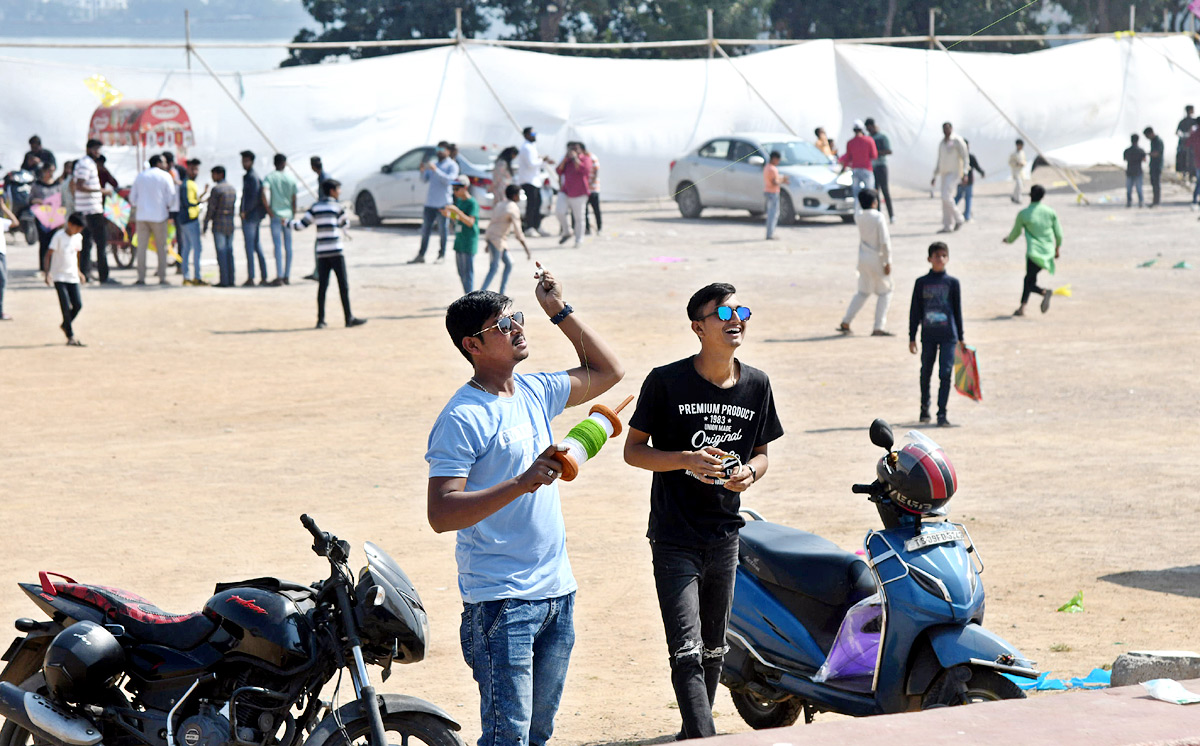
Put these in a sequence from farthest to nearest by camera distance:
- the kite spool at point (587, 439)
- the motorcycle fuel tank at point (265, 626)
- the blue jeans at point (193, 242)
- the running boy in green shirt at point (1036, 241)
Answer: the blue jeans at point (193, 242) < the running boy in green shirt at point (1036, 241) < the motorcycle fuel tank at point (265, 626) < the kite spool at point (587, 439)

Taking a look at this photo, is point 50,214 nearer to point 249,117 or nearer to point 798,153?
point 249,117

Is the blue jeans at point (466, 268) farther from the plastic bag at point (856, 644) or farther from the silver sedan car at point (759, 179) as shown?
the plastic bag at point (856, 644)

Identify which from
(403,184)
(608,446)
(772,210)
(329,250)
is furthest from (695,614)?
(403,184)

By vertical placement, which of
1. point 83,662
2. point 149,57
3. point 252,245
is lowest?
point 83,662

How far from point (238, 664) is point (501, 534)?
96 centimetres

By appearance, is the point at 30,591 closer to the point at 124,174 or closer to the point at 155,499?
the point at 155,499

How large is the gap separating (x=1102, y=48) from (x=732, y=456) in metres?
30.6

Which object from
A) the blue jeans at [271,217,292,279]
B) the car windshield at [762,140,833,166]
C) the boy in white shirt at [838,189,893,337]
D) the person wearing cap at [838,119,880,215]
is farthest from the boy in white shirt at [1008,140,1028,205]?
the blue jeans at [271,217,292,279]

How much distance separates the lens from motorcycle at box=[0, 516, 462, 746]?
4188 mm

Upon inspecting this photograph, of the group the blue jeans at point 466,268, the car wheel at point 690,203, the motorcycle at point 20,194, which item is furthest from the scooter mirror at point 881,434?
the car wheel at point 690,203

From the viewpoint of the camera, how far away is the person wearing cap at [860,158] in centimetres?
2514

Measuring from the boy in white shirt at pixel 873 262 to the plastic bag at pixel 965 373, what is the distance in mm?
4110

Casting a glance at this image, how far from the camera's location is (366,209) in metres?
26.7

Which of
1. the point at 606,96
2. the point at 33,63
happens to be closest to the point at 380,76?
the point at 606,96
